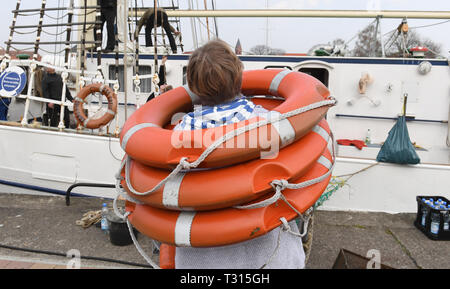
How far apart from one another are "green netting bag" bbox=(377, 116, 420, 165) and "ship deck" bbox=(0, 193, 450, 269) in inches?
31.5

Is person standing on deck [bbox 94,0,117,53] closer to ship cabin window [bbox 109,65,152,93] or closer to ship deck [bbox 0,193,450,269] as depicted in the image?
ship cabin window [bbox 109,65,152,93]

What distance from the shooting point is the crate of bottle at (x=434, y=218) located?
376 cm

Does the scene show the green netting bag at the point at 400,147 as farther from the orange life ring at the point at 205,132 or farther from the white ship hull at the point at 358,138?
the orange life ring at the point at 205,132

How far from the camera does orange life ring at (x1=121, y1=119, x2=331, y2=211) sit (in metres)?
1.33

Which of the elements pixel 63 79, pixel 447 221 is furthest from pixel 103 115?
pixel 447 221

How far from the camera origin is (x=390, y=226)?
170 inches

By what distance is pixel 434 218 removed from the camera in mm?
3830

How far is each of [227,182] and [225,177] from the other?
2 cm

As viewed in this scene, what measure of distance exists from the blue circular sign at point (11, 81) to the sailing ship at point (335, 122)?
15 cm

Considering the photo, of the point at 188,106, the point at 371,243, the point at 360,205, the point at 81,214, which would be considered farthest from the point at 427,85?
the point at 81,214

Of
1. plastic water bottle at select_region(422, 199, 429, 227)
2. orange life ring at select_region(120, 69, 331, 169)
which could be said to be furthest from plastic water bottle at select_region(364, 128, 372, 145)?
orange life ring at select_region(120, 69, 331, 169)

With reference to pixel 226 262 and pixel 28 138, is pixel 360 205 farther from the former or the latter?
pixel 28 138

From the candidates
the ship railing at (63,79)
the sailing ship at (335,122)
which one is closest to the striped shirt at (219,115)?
the sailing ship at (335,122)

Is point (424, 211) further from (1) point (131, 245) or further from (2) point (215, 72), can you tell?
(2) point (215, 72)
